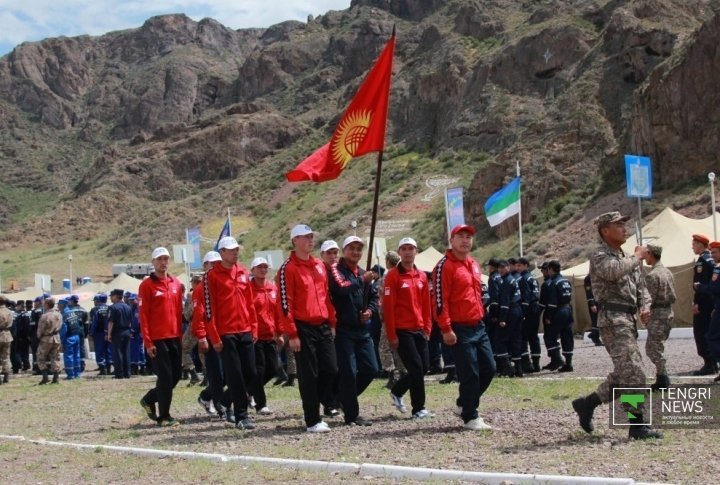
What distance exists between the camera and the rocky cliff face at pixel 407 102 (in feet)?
158

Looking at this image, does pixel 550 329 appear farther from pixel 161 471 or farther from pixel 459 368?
pixel 161 471

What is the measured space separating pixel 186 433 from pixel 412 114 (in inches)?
2993

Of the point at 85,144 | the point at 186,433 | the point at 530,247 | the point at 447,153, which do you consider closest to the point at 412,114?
the point at 447,153

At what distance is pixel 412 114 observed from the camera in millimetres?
85312

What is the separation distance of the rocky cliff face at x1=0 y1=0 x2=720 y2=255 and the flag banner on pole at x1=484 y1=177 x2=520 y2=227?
14.7 m

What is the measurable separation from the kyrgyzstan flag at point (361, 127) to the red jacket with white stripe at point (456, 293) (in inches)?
86.9

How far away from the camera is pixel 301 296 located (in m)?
10.1

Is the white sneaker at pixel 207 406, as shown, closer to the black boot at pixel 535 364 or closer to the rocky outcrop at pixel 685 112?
the black boot at pixel 535 364

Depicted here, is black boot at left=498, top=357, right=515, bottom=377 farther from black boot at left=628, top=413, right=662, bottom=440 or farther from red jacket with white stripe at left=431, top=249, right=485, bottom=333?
black boot at left=628, top=413, right=662, bottom=440

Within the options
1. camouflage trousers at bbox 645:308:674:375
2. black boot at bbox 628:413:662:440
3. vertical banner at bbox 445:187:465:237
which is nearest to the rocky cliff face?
vertical banner at bbox 445:187:465:237

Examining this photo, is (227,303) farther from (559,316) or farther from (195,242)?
(195,242)

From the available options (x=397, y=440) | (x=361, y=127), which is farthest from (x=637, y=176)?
(x=397, y=440)

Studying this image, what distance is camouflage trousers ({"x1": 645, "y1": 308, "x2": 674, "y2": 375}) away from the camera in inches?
417

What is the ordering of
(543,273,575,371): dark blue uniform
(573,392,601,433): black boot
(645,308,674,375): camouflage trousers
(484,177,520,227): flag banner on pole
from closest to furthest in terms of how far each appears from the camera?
(573,392,601,433): black boot
(645,308,674,375): camouflage trousers
(543,273,575,371): dark blue uniform
(484,177,520,227): flag banner on pole
